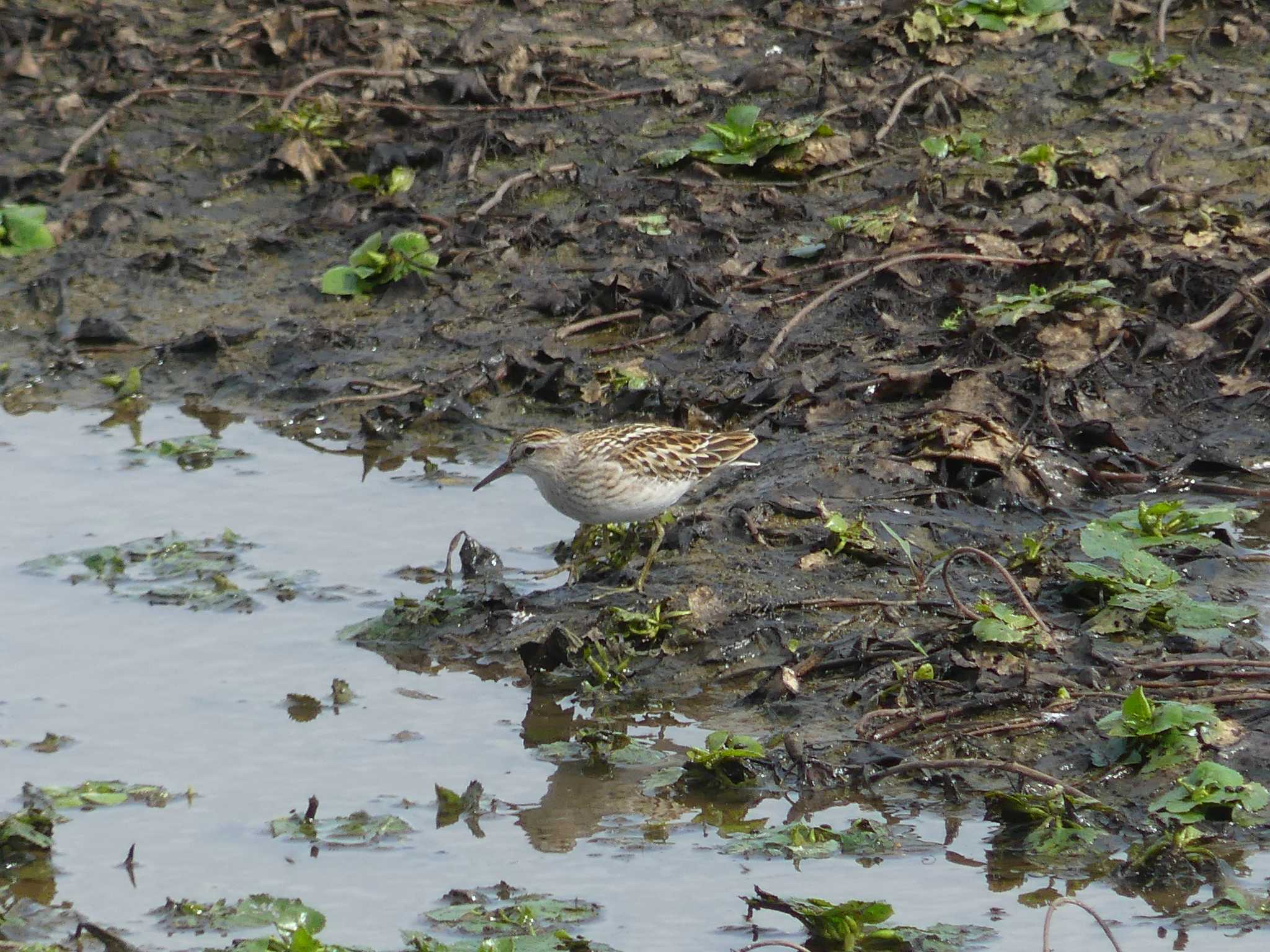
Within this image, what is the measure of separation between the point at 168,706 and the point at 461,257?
498 cm

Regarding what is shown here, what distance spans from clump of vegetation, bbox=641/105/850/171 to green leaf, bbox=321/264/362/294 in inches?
88.4

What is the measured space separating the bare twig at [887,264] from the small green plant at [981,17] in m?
3.29

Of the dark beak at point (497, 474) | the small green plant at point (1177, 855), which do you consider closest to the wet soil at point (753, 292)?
the small green plant at point (1177, 855)

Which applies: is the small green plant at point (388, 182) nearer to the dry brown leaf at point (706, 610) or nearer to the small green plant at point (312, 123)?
the small green plant at point (312, 123)

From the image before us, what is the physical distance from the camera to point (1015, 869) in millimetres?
5543

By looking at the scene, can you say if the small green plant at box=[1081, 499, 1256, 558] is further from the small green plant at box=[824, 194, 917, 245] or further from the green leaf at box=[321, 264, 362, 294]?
the green leaf at box=[321, 264, 362, 294]

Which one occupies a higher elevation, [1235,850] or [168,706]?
[1235,850]

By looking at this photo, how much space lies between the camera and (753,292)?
10531mm

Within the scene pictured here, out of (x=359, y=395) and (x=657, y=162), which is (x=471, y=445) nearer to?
(x=359, y=395)

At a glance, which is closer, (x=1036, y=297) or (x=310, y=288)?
(x=1036, y=297)

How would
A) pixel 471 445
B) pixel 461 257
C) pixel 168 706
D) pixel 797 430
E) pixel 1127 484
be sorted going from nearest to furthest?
pixel 168 706 → pixel 1127 484 → pixel 797 430 → pixel 471 445 → pixel 461 257

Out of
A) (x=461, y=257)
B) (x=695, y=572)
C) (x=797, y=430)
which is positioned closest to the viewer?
(x=695, y=572)

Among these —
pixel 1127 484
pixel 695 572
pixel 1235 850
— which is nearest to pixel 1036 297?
pixel 1127 484

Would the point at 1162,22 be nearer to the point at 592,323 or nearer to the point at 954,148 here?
the point at 954,148
